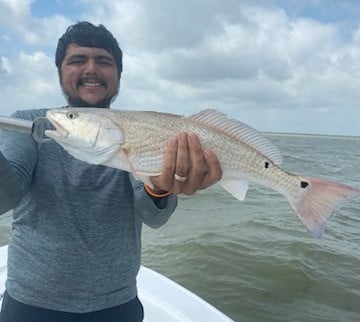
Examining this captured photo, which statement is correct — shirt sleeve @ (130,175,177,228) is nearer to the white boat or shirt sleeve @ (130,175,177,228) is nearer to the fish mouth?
the fish mouth

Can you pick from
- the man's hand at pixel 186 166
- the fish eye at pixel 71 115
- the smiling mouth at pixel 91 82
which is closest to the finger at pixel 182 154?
the man's hand at pixel 186 166

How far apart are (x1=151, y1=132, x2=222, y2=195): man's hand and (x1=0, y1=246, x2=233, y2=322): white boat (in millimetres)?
2102

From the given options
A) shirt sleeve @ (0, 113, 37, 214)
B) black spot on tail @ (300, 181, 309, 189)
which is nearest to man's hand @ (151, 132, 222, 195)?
black spot on tail @ (300, 181, 309, 189)

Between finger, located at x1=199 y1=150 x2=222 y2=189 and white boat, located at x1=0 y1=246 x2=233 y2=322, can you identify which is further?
white boat, located at x1=0 y1=246 x2=233 y2=322

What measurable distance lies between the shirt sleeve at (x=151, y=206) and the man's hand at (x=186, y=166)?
0.09 meters

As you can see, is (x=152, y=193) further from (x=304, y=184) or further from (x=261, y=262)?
(x=261, y=262)

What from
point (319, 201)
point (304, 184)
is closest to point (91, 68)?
point (304, 184)

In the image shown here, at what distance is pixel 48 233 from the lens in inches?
92.5

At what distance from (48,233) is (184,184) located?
812 millimetres

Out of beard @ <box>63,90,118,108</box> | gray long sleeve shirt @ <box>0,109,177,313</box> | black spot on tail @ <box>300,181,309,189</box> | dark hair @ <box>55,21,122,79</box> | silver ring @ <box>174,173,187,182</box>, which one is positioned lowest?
gray long sleeve shirt @ <box>0,109,177,313</box>

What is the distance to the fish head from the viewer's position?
2.37 metres

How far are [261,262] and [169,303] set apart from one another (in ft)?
16.9

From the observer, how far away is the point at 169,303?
428 centimetres

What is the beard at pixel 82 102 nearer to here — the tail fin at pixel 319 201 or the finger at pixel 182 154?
the finger at pixel 182 154
